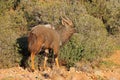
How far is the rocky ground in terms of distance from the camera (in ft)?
37.4

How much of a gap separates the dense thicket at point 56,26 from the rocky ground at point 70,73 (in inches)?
17.0

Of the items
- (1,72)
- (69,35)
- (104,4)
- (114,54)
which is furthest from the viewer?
(104,4)

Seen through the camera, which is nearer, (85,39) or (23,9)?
(85,39)

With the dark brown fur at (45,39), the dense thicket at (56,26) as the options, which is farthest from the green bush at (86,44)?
the dark brown fur at (45,39)

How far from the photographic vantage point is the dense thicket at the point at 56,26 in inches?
517

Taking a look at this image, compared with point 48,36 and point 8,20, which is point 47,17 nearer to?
point 8,20

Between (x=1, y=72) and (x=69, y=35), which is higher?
(x=69, y=35)

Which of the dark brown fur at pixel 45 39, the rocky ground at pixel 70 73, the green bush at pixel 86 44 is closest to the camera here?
the rocky ground at pixel 70 73

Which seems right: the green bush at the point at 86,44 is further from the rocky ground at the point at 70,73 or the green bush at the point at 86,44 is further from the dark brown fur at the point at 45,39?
the dark brown fur at the point at 45,39

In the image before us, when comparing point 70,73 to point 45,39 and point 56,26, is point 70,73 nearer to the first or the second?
point 45,39

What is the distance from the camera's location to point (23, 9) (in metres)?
16.6

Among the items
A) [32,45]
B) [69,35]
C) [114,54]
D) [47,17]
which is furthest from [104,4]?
[32,45]

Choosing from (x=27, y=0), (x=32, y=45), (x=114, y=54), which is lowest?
(x=114, y=54)

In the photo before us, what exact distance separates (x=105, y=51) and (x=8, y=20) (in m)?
3.56
